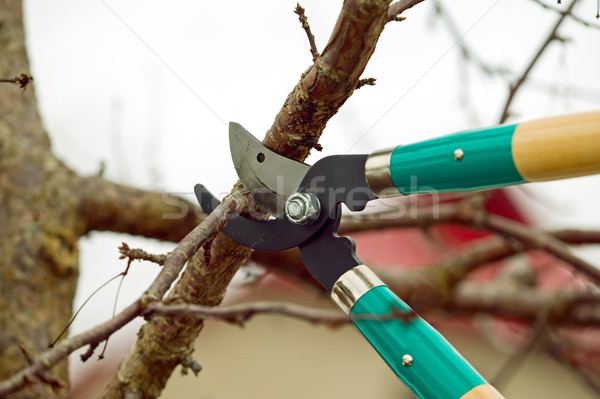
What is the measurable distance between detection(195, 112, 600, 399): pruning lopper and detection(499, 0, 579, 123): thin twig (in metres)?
0.51

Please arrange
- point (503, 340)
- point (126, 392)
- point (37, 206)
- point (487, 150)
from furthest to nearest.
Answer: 1. point (503, 340)
2. point (37, 206)
3. point (126, 392)
4. point (487, 150)

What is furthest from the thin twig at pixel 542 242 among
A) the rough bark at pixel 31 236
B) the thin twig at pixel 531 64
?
the rough bark at pixel 31 236

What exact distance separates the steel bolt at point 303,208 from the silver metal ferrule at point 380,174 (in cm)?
8

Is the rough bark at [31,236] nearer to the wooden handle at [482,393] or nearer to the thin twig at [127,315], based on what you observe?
the thin twig at [127,315]

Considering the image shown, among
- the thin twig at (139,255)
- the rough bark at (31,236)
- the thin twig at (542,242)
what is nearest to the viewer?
the thin twig at (139,255)

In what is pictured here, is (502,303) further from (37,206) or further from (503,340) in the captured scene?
(37,206)

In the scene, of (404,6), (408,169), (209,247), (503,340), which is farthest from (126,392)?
(503,340)

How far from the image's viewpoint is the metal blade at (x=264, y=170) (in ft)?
2.65

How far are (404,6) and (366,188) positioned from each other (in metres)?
0.24

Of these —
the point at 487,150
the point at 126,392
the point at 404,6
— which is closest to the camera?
the point at 487,150

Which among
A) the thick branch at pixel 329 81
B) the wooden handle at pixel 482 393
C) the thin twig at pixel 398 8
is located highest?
the thin twig at pixel 398 8

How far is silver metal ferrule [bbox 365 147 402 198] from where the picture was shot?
0.73 meters

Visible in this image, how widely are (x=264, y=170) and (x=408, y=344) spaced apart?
282 mm

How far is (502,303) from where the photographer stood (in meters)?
1.61
